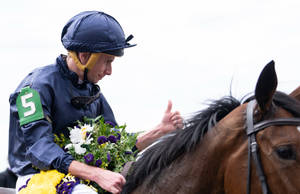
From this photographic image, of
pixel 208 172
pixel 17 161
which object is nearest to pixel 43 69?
pixel 17 161

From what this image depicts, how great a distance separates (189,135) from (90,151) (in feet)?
3.20

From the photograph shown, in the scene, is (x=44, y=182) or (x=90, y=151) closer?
(x=44, y=182)

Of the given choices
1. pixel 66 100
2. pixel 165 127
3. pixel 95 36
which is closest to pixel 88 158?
pixel 66 100

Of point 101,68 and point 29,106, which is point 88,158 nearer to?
point 29,106

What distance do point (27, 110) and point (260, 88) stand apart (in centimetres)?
184

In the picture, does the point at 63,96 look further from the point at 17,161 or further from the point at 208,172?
the point at 208,172

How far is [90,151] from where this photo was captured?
3.33 metres

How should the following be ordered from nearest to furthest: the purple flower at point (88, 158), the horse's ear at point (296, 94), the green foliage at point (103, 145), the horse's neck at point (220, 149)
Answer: the horse's neck at point (220, 149) < the horse's ear at point (296, 94) < the purple flower at point (88, 158) < the green foliage at point (103, 145)

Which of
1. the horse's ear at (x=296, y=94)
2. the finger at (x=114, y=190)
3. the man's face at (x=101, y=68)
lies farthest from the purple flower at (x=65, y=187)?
the horse's ear at (x=296, y=94)

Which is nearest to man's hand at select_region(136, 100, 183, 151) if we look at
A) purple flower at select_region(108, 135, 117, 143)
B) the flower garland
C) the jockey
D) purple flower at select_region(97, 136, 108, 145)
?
the jockey

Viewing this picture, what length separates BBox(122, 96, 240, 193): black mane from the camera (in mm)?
2738

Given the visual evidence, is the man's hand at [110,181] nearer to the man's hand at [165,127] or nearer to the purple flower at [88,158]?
the purple flower at [88,158]

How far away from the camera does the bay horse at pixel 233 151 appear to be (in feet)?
7.59

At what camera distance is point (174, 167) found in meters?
2.78
